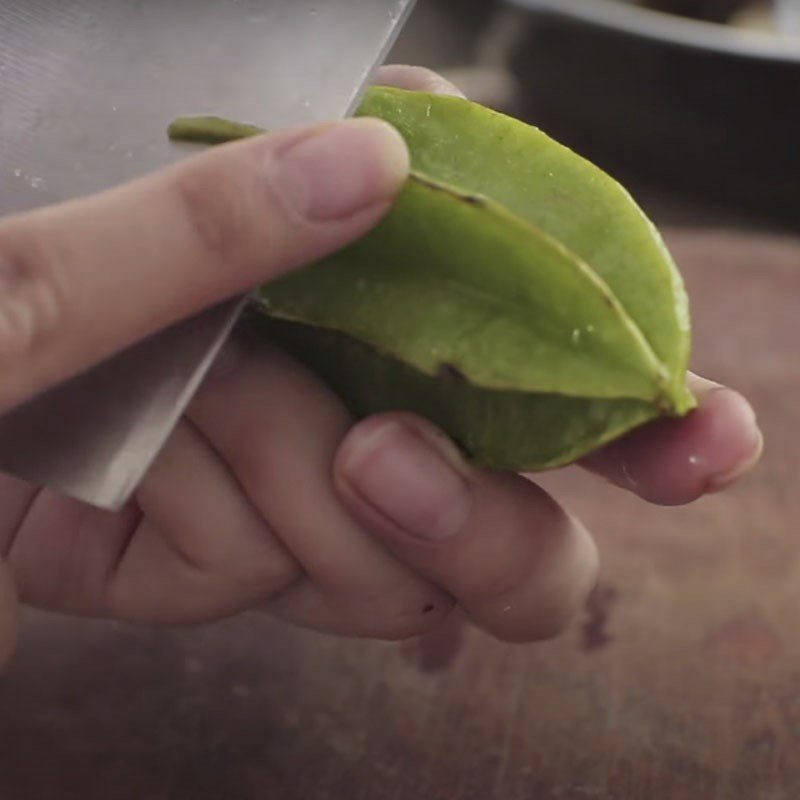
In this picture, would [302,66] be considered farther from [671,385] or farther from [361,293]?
[671,385]

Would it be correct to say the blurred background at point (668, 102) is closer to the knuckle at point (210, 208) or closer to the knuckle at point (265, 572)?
the knuckle at point (265, 572)

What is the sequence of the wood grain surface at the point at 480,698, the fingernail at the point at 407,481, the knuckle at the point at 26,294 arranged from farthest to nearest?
1. the wood grain surface at the point at 480,698
2. the fingernail at the point at 407,481
3. the knuckle at the point at 26,294

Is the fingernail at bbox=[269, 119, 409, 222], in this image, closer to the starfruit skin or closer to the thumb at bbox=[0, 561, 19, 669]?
the starfruit skin

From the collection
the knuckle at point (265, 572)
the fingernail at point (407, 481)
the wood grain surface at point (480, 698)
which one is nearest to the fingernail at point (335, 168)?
the fingernail at point (407, 481)

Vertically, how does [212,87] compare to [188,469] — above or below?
above

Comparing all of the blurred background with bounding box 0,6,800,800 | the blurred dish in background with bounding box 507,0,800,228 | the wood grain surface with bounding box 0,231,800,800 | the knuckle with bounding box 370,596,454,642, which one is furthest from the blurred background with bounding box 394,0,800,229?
the knuckle with bounding box 370,596,454,642

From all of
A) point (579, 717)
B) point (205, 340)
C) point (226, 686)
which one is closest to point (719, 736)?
point (579, 717)
